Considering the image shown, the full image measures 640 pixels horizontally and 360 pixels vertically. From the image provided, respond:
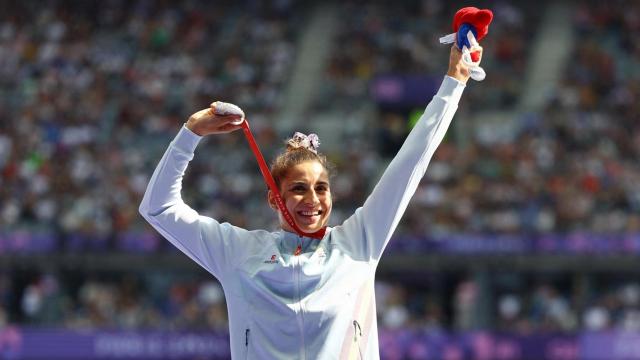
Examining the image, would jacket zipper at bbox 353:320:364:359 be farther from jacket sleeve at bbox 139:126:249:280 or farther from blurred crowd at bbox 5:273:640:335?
blurred crowd at bbox 5:273:640:335

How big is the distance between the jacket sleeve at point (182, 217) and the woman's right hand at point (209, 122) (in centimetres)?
2

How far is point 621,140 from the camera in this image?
20.0m

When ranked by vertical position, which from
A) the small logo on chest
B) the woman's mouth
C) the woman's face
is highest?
the woman's face

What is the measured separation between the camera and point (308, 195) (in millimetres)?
3707

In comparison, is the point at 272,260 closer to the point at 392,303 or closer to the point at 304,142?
the point at 304,142

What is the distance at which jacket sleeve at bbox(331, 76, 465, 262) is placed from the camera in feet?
12.1

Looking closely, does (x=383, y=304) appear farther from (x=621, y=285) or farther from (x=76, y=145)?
(x=76, y=145)

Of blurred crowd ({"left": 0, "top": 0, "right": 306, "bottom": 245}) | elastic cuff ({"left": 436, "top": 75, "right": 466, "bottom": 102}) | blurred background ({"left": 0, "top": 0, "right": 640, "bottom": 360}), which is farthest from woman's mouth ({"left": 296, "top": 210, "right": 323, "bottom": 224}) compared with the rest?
blurred crowd ({"left": 0, "top": 0, "right": 306, "bottom": 245})

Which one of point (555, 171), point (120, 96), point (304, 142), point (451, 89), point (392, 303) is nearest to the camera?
point (451, 89)

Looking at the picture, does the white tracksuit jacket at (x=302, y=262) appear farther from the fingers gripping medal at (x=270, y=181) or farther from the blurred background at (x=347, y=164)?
the blurred background at (x=347, y=164)

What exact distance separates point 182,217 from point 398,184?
686 millimetres

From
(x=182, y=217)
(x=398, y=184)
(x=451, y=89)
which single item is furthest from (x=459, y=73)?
(x=182, y=217)

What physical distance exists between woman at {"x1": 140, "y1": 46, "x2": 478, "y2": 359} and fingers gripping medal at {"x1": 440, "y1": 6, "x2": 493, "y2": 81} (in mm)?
29

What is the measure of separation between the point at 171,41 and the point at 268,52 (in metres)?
2.16
